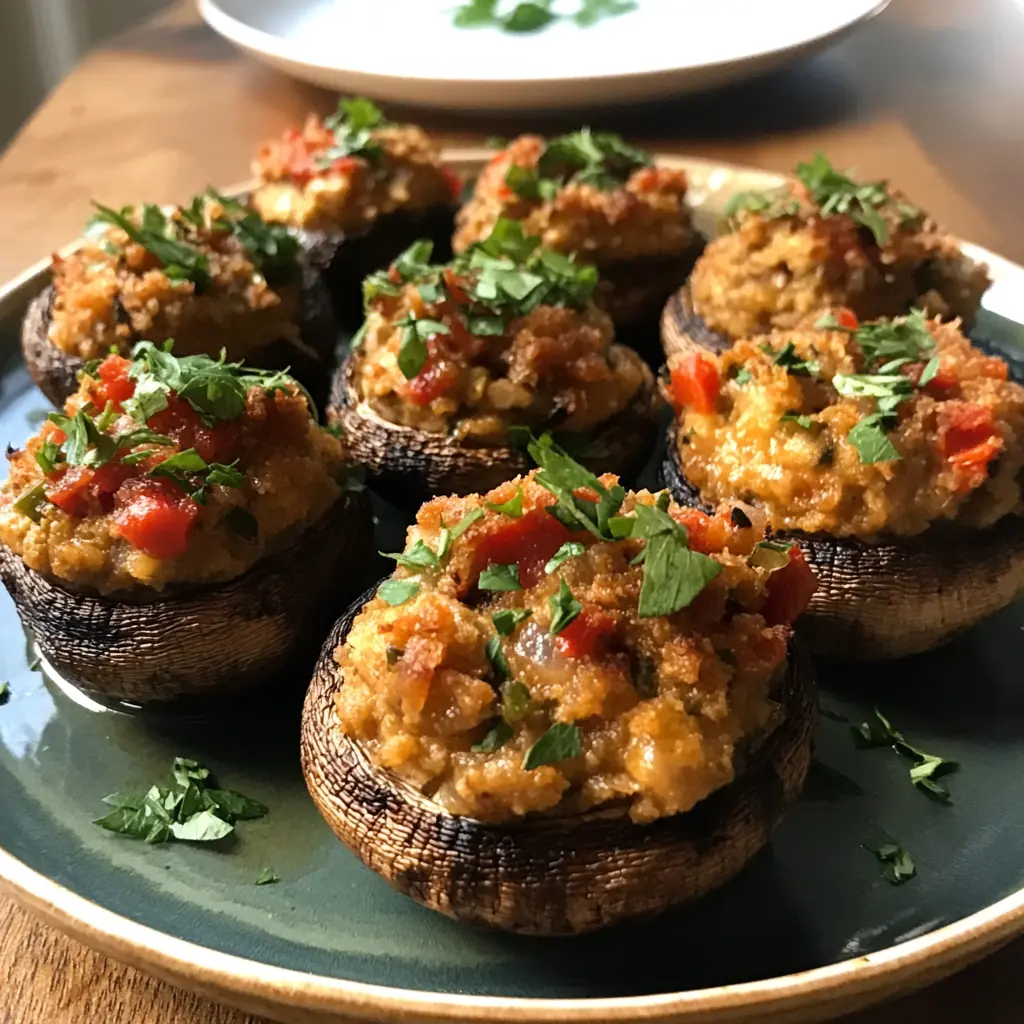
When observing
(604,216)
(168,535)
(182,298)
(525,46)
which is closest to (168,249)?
(182,298)

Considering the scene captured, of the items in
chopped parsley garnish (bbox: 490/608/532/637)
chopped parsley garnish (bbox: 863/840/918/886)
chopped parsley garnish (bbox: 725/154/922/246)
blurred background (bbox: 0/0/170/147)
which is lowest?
blurred background (bbox: 0/0/170/147)

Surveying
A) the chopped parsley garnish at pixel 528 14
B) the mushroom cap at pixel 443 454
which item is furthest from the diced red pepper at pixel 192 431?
the chopped parsley garnish at pixel 528 14

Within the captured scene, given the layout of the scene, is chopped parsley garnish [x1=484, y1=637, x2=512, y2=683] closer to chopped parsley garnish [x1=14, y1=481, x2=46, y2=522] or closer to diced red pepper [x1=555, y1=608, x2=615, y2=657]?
diced red pepper [x1=555, y1=608, x2=615, y2=657]

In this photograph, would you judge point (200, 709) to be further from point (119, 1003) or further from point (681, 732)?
point (681, 732)

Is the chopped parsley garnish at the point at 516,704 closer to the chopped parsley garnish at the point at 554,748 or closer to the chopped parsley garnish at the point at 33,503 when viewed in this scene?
the chopped parsley garnish at the point at 554,748

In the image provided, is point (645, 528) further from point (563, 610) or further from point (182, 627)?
point (182, 627)

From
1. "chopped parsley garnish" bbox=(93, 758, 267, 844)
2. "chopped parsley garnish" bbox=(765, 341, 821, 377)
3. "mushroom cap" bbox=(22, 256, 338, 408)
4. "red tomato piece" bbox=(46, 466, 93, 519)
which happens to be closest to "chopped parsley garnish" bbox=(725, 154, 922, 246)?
"chopped parsley garnish" bbox=(765, 341, 821, 377)
